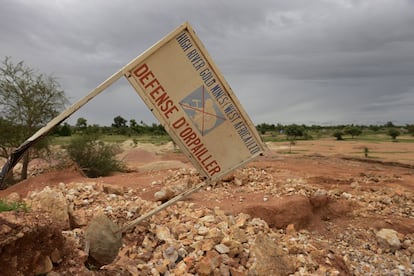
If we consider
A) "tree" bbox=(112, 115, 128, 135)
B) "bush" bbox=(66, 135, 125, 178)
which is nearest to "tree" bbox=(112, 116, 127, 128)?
"tree" bbox=(112, 115, 128, 135)

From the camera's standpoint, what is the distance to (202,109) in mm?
3633

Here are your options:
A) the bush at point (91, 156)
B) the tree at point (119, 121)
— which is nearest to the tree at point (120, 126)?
the tree at point (119, 121)

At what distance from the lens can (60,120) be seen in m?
3.33

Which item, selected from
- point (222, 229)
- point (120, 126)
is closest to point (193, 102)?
point (222, 229)

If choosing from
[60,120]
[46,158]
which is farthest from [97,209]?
[46,158]

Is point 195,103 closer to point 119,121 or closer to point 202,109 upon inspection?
point 202,109

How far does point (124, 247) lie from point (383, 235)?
4306 millimetres

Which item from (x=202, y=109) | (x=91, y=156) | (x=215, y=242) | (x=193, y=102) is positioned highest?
(x=91, y=156)

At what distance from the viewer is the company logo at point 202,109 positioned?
361cm

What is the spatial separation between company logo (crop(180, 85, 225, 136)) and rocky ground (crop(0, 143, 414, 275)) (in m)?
1.45

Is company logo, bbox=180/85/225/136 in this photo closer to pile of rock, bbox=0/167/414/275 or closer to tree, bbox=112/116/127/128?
pile of rock, bbox=0/167/414/275

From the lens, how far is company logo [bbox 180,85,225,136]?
3611 millimetres

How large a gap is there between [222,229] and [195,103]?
6.05 ft

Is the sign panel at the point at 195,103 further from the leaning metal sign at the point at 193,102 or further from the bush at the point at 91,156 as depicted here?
the bush at the point at 91,156
